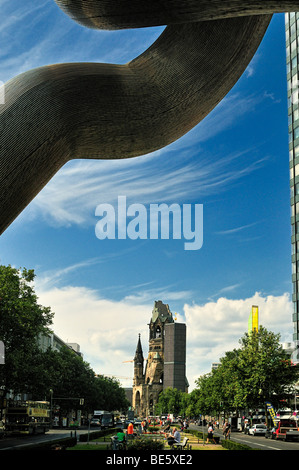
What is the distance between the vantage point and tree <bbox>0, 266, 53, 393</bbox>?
38.2m

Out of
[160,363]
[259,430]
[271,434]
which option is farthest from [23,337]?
[160,363]

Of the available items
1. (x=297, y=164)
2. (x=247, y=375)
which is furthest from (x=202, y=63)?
(x=297, y=164)

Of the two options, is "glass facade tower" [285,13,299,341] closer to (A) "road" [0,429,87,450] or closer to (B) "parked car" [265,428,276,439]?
(B) "parked car" [265,428,276,439]

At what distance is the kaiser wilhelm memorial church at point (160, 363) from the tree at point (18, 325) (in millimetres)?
132516

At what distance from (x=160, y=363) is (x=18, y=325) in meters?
150

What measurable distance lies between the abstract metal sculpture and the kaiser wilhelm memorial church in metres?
170

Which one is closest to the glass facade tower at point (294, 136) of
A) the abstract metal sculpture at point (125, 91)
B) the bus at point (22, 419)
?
the bus at point (22, 419)

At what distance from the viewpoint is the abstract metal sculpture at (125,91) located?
2.65 metres

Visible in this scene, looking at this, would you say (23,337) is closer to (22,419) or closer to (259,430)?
(22,419)

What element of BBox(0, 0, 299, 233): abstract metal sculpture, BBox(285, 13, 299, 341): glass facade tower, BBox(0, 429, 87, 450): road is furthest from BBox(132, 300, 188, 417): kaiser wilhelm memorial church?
BBox(0, 0, 299, 233): abstract metal sculpture

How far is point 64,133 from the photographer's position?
2.85 meters
